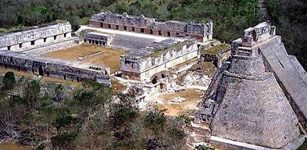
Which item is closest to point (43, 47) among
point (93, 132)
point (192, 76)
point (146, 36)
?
point (146, 36)

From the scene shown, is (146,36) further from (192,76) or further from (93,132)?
(93,132)

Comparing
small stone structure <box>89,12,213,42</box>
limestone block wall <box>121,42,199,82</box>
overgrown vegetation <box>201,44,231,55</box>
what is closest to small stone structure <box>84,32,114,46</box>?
small stone structure <box>89,12,213,42</box>

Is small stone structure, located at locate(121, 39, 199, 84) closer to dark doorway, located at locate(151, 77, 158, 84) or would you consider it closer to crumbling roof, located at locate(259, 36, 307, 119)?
dark doorway, located at locate(151, 77, 158, 84)

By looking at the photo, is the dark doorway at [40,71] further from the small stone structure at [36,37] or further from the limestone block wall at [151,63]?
the small stone structure at [36,37]

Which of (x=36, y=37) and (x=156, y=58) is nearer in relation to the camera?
(x=156, y=58)

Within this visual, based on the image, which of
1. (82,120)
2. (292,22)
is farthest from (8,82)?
(292,22)

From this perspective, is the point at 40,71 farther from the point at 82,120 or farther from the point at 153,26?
the point at 153,26

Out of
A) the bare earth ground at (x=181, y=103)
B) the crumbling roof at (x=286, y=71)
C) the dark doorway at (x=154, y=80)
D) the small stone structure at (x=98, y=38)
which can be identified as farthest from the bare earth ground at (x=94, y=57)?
the crumbling roof at (x=286, y=71)
